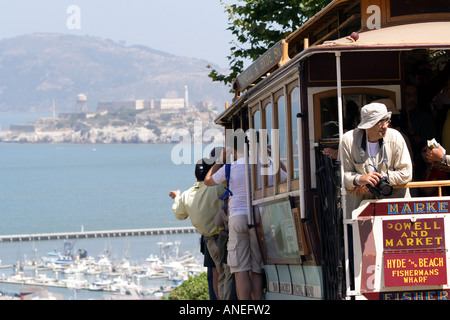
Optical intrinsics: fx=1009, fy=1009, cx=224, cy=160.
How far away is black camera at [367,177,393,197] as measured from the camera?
8.69 m

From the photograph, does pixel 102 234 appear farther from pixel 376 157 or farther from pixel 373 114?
pixel 373 114

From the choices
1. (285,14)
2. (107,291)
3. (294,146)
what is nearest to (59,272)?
(107,291)

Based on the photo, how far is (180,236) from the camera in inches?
7008

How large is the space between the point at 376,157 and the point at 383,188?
342mm

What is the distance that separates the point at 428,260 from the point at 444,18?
104 inches

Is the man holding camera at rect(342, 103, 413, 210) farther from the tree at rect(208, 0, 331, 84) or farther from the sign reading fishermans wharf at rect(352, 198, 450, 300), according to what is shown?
the tree at rect(208, 0, 331, 84)

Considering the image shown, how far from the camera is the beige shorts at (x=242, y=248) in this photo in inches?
487

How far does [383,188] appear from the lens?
8688mm

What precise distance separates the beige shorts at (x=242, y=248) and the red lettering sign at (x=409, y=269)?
143 inches

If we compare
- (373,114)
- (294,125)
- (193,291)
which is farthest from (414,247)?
(193,291)

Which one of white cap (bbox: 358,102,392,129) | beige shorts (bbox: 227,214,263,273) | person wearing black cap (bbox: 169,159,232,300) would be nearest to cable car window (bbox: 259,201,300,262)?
beige shorts (bbox: 227,214,263,273)

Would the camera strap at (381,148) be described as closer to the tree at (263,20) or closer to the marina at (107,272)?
the tree at (263,20)
